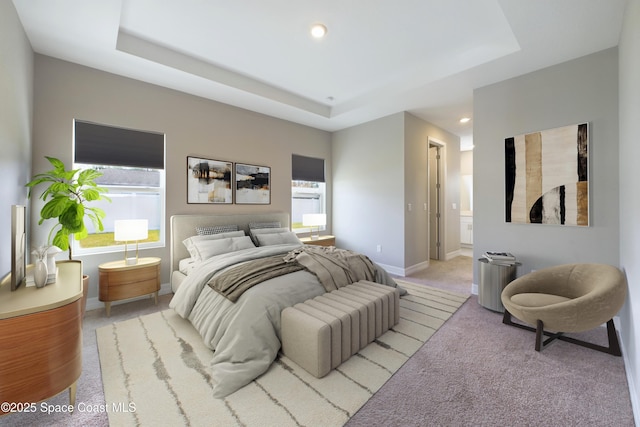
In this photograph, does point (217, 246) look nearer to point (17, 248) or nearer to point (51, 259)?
point (51, 259)

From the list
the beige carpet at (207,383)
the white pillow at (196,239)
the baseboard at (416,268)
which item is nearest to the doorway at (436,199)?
the baseboard at (416,268)

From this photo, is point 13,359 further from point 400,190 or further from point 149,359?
point 400,190

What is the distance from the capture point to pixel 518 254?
317 cm

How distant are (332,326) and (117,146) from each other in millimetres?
3386

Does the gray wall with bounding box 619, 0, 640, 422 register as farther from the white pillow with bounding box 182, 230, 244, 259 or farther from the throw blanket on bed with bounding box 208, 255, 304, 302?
the white pillow with bounding box 182, 230, 244, 259

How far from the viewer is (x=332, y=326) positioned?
6.19 ft

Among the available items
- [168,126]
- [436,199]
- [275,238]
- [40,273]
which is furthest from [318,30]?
[436,199]

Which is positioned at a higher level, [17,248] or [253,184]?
[253,184]

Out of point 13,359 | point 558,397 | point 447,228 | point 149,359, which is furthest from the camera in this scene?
point 447,228

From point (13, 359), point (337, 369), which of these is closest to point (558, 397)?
point (337, 369)

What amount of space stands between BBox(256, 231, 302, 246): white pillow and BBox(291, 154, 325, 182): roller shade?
1.41 m

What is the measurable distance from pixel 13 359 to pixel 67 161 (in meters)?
2.46

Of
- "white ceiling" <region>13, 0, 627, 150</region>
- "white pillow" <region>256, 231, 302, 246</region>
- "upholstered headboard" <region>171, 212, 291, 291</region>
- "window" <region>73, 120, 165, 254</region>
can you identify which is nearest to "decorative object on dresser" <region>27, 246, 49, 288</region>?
"window" <region>73, 120, 165, 254</region>

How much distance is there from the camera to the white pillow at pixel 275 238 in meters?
3.91
